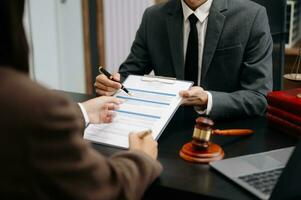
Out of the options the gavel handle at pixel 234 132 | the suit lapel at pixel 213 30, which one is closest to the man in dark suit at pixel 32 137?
the gavel handle at pixel 234 132

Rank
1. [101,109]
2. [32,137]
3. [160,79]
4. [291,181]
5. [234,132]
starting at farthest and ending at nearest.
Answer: [160,79], [101,109], [234,132], [291,181], [32,137]

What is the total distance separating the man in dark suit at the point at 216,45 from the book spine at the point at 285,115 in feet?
0.70

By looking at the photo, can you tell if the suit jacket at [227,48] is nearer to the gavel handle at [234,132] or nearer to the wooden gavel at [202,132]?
the gavel handle at [234,132]

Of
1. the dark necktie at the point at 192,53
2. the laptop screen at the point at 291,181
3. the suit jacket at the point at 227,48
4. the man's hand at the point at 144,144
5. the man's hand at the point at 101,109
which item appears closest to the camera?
the laptop screen at the point at 291,181

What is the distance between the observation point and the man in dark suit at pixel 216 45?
1.69m

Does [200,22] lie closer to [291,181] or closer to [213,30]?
[213,30]

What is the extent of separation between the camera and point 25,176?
2.41 ft

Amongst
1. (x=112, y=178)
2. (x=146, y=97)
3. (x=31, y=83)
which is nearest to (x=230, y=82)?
(x=146, y=97)

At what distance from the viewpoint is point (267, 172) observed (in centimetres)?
105

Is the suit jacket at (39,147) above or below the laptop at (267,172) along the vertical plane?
above

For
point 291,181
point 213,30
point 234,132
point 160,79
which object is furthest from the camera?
point 213,30

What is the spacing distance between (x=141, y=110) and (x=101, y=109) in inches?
5.0

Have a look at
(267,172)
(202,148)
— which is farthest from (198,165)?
(267,172)

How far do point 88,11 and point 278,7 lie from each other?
6.29 ft
